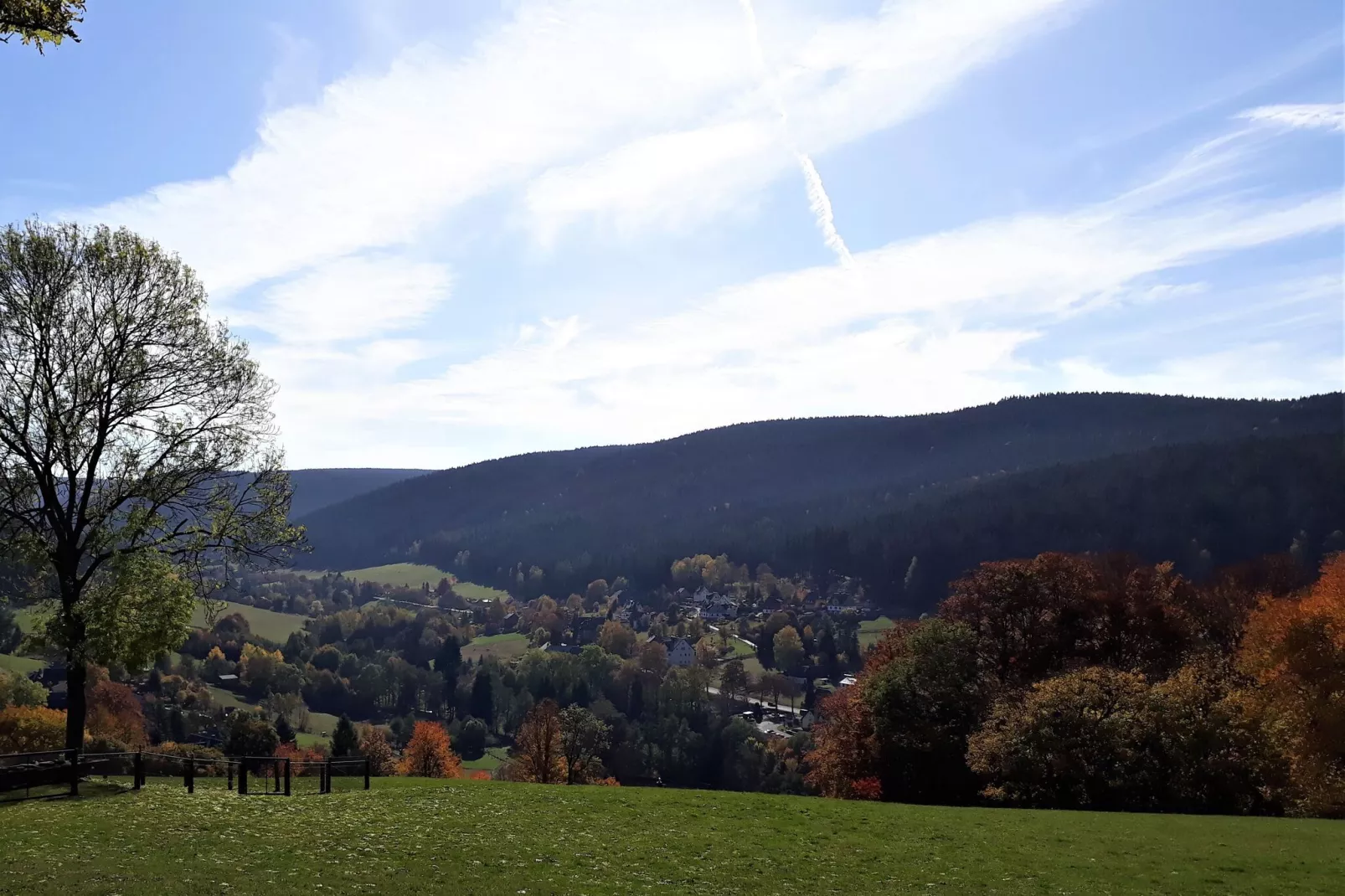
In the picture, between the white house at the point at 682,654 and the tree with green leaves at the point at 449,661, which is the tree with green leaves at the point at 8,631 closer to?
the tree with green leaves at the point at 449,661

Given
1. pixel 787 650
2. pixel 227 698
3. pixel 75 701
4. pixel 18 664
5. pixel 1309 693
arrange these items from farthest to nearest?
1. pixel 787 650
2. pixel 227 698
3. pixel 18 664
4. pixel 1309 693
5. pixel 75 701

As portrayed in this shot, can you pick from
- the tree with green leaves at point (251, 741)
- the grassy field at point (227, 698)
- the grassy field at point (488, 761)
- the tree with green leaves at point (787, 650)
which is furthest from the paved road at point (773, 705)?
the tree with green leaves at point (251, 741)

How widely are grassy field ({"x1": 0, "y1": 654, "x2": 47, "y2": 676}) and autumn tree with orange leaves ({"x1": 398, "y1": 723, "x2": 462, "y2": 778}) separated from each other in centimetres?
5409

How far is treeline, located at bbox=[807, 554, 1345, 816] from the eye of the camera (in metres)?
36.7

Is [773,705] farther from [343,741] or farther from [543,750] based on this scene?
[343,741]

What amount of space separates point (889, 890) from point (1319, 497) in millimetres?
213076

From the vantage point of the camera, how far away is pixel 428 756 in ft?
257

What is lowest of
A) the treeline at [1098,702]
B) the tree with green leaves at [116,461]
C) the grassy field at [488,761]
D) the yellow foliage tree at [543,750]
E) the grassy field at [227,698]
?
the grassy field at [488,761]

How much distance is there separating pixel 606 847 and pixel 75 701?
17.8 meters

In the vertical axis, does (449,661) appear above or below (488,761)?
above

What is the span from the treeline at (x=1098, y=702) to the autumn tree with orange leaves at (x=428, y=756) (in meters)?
40.2

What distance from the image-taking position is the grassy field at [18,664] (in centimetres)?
10675

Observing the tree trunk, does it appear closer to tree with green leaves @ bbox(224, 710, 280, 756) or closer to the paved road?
tree with green leaves @ bbox(224, 710, 280, 756)

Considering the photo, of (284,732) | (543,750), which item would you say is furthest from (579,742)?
(284,732)
